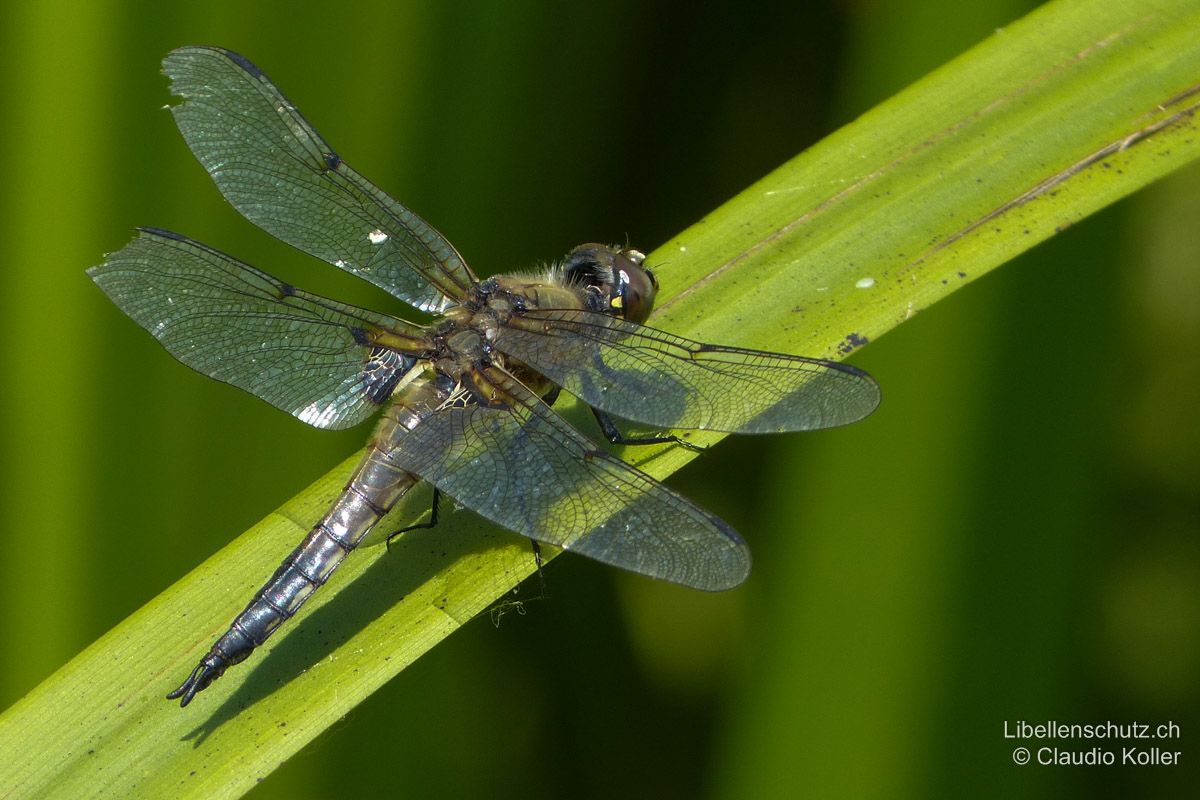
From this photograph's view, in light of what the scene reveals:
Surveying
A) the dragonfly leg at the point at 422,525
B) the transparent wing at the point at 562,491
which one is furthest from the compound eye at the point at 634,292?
the dragonfly leg at the point at 422,525

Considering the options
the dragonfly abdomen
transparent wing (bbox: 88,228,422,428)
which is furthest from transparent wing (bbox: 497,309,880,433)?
the dragonfly abdomen

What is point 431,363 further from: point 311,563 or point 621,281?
point 311,563

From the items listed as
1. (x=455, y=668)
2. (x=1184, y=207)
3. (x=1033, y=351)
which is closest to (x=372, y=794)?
(x=455, y=668)

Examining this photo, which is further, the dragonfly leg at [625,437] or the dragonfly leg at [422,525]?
the dragonfly leg at [625,437]

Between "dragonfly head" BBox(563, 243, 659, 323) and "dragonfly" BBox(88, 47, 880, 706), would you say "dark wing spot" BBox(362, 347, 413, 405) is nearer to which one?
"dragonfly" BBox(88, 47, 880, 706)

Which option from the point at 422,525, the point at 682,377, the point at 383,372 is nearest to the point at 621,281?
the point at 682,377

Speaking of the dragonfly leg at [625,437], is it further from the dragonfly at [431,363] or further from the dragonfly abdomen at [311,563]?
the dragonfly abdomen at [311,563]
